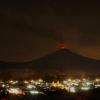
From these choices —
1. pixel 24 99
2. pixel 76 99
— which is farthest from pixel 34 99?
pixel 76 99

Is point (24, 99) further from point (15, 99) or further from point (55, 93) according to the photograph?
point (55, 93)

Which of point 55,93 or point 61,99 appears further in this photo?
→ point 55,93

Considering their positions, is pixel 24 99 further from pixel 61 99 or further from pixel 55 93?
pixel 55 93

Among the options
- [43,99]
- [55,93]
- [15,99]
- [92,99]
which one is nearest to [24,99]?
[15,99]

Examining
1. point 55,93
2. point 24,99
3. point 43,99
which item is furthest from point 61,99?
point 55,93

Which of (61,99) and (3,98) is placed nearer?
(3,98)

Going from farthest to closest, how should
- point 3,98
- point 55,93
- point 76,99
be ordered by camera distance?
1. point 55,93
2. point 76,99
3. point 3,98

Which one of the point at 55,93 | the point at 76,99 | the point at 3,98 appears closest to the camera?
the point at 3,98

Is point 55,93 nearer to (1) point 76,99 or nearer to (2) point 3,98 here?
(1) point 76,99
